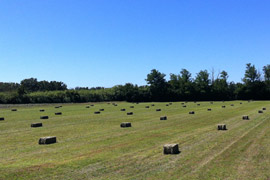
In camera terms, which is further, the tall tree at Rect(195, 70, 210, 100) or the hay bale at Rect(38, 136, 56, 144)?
the tall tree at Rect(195, 70, 210, 100)

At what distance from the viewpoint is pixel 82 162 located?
39.0ft

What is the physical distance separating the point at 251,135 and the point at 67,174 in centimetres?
1262

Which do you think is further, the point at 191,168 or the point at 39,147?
the point at 39,147

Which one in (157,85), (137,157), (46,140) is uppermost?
(157,85)

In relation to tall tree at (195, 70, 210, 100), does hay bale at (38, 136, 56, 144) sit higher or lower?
lower

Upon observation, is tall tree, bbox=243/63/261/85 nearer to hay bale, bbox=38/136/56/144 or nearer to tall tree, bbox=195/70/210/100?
tall tree, bbox=195/70/210/100

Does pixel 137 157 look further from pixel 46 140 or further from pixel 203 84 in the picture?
pixel 203 84

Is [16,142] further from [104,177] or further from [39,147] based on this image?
[104,177]

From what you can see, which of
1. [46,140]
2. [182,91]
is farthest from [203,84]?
[46,140]

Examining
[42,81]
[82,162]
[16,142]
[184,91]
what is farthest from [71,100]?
[42,81]

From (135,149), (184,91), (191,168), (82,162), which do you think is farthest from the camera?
(184,91)

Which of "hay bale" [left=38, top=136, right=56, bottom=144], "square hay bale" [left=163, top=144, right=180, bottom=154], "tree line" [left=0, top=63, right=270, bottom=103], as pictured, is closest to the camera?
"square hay bale" [left=163, top=144, right=180, bottom=154]

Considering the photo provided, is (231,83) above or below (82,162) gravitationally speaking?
above

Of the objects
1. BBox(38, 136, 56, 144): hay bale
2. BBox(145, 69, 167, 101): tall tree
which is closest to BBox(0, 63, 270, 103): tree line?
BBox(145, 69, 167, 101): tall tree
